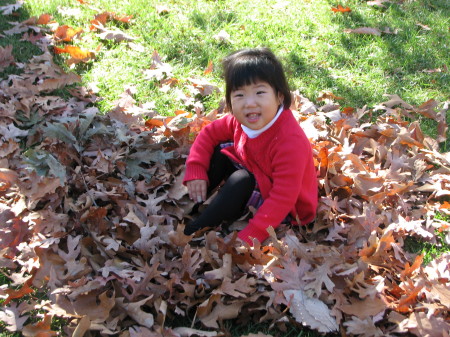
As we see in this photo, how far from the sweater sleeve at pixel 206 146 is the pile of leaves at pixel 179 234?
6.4 inches

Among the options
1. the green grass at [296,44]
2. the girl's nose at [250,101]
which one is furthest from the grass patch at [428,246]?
the green grass at [296,44]

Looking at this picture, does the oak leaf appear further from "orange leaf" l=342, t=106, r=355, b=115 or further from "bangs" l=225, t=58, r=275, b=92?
"orange leaf" l=342, t=106, r=355, b=115

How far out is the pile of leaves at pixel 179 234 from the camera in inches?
99.0

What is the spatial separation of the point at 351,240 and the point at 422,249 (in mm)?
456

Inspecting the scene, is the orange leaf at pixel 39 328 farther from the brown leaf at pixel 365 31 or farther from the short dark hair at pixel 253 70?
the brown leaf at pixel 365 31

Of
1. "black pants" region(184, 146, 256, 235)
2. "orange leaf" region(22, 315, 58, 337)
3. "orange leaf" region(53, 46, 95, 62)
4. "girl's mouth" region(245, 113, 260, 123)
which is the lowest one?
"orange leaf" region(22, 315, 58, 337)

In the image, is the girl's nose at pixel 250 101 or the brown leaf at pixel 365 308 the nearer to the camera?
the brown leaf at pixel 365 308

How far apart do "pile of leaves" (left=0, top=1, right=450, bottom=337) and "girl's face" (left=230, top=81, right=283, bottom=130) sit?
2.26ft

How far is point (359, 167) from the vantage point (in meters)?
3.53

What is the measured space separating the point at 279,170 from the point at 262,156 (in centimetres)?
18

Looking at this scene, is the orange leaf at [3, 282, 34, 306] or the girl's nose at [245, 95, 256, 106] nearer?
the orange leaf at [3, 282, 34, 306]

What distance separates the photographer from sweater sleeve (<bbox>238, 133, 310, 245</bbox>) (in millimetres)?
2867

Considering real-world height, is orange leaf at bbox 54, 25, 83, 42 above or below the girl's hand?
above

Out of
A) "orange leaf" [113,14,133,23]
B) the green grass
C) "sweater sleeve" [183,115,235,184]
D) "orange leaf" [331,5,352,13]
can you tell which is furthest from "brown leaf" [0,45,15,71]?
"orange leaf" [331,5,352,13]
